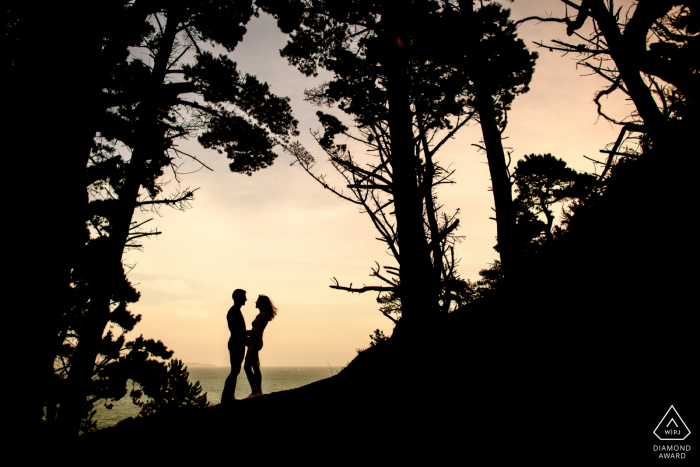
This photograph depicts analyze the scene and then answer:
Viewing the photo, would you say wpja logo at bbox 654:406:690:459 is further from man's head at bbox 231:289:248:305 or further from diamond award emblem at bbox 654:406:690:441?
man's head at bbox 231:289:248:305

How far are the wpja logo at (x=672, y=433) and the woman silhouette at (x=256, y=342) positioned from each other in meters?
5.15

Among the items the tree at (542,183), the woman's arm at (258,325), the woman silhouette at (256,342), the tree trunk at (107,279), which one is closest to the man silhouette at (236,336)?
the woman silhouette at (256,342)

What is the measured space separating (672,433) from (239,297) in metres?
5.23

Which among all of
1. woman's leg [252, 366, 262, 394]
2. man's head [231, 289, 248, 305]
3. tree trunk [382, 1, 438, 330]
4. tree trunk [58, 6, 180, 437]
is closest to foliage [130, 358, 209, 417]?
tree trunk [58, 6, 180, 437]

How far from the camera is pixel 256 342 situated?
5668 millimetres

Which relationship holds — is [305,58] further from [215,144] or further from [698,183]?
[698,183]

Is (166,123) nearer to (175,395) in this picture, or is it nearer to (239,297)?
(239,297)

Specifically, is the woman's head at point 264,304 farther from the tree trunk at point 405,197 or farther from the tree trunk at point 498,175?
the tree trunk at point 498,175

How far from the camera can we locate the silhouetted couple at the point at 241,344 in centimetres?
517

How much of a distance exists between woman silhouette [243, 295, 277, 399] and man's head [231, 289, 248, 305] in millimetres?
525

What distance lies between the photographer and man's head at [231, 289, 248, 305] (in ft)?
17.7

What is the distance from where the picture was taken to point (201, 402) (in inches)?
874

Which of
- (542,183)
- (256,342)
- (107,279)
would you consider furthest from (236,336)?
(542,183)

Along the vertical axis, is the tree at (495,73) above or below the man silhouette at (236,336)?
above
